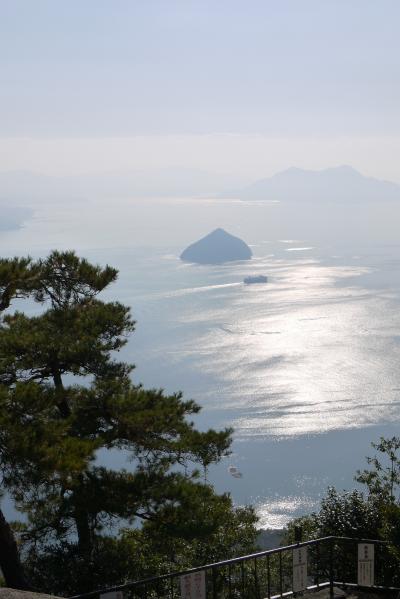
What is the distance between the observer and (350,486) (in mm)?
36219

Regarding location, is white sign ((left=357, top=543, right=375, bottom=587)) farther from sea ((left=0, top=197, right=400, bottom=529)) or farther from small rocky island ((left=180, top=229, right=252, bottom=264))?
small rocky island ((left=180, top=229, right=252, bottom=264))

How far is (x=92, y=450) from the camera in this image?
243 inches

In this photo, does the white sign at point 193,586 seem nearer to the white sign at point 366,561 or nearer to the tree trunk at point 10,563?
the white sign at point 366,561

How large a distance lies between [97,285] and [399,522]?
214 inches

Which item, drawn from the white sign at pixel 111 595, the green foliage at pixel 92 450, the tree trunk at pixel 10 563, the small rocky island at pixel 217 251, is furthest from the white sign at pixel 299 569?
the small rocky island at pixel 217 251

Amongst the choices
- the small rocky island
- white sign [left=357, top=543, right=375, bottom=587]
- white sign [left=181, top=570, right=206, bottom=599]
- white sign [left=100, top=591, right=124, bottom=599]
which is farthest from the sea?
white sign [left=100, top=591, right=124, bottom=599]

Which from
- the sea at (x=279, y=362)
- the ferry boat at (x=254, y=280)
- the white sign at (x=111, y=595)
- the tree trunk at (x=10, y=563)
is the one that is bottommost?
the sea at (x=279, y=362)

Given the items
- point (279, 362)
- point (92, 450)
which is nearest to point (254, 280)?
point (279, 362)

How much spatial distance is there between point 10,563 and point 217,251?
440ft

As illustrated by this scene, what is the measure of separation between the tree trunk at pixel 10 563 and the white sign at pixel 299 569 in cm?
317

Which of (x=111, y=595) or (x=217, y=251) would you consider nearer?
(x=111, y=595)

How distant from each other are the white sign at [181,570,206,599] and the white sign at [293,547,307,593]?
104cm

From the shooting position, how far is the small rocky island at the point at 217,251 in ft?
450

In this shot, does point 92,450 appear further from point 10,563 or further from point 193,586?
point 10,563
